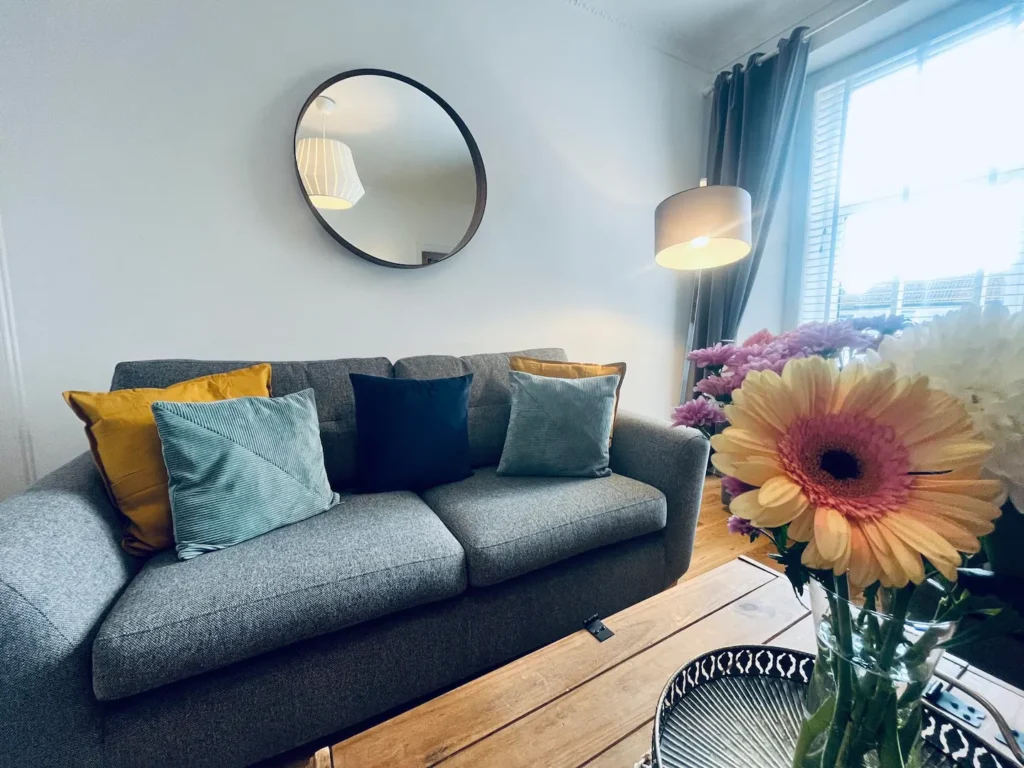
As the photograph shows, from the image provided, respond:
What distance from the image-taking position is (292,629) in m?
0.84

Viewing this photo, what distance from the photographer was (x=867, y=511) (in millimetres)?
286

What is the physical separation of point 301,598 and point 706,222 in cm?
187

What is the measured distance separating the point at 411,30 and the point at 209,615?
7.02 feet

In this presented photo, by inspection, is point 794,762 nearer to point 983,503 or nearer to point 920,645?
point 920,645

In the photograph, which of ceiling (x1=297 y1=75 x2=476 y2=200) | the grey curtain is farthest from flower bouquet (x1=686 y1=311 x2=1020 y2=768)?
the grey curtain

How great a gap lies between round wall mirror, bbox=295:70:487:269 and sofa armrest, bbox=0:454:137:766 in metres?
1.23

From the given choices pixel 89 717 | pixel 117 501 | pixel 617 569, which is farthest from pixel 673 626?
pixel 117 501

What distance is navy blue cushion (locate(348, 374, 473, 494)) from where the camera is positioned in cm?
134

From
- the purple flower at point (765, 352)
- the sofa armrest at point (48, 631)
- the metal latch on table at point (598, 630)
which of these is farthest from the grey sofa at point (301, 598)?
the purple flower at point (765, 352)

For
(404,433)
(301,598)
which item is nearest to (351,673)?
(301,598)

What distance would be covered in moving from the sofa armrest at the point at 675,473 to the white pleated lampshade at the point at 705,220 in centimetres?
86

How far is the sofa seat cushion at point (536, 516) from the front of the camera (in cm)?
107

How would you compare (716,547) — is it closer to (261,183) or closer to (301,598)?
(301,598)

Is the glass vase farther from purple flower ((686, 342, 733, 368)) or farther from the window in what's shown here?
the window
